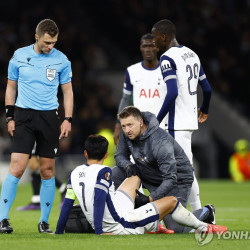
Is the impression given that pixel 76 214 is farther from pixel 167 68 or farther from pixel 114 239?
pixel 167 68

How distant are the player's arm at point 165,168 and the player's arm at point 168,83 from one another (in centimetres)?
60

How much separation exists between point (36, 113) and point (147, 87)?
2014 mm

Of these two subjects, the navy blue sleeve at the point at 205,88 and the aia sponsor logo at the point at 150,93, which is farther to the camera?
the aia sponsor logo at the point at 150,93

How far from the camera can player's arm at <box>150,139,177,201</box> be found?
6.90 metres

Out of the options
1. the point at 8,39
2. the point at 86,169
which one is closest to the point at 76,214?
the point at 86,169

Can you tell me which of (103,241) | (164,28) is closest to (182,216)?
(103,241)

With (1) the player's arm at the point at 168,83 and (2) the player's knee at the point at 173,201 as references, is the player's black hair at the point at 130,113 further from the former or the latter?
(2) the player's knee at the point at 173,201

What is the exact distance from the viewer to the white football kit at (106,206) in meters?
6.64

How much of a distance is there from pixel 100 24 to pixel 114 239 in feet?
59.1

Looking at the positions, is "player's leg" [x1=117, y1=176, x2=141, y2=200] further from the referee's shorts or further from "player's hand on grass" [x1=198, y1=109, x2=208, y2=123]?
"player's hand on grass" [x1=198, y1=109, x2=208, y2=123]

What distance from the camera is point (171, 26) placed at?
25.8 ft

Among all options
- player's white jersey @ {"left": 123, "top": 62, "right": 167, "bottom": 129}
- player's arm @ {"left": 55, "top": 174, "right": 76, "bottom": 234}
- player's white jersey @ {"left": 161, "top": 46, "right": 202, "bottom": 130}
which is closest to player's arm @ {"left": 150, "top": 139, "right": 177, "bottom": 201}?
player's arm @ {"left": 55, "top": 174, "right": 76, "bottom": 234}

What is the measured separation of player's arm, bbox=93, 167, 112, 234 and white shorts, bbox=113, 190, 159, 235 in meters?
0.21

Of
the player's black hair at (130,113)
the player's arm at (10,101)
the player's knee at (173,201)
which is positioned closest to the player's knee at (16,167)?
the player's arm at (10,101)
